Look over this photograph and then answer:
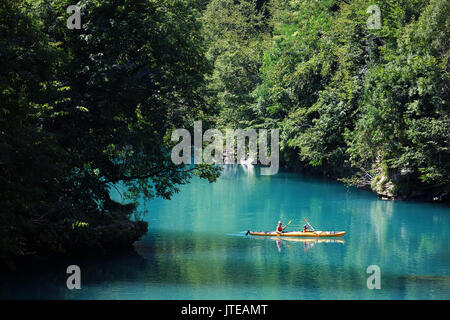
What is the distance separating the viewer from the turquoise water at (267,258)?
1709 centimetres

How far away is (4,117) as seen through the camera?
1330 centimetres

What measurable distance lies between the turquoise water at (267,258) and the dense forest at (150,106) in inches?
52.1

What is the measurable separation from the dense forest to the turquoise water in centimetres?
132

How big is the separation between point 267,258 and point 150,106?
6642 mm

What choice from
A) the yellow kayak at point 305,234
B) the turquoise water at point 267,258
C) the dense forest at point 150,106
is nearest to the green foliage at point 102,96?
the dense forest at point 150,106

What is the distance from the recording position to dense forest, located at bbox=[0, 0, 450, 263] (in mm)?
14688

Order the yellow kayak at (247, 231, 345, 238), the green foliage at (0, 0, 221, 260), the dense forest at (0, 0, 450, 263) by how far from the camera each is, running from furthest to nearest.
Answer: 1. the yellow kayak at (247, 231, 345, 238)
2. the green foliage at (0, 0, 221, 260)
3. the dense forest at (0, 0, 450, 263)

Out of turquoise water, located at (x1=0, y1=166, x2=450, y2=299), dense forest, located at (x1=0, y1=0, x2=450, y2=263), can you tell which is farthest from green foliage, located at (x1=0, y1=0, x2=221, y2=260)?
turquoise water, located at (x1=0, y1=166, x2=450, y2=299)

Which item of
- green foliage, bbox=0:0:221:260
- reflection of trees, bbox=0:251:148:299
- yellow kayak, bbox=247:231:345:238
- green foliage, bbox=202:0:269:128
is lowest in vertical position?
reflection of trees, bbox=0:251:148:299

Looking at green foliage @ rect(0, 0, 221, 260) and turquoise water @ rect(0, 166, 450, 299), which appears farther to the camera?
turquoise water @ rect(0, 166, 450, 299)

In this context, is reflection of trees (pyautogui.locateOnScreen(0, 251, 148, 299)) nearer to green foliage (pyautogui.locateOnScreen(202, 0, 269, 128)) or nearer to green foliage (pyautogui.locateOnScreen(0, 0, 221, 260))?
green foliage (pyautogui.locateOnScreen(0, 0, 221, 260))

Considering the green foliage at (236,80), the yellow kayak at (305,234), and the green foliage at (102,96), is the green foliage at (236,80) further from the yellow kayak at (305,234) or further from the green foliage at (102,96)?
the green foliage at (102,96)
